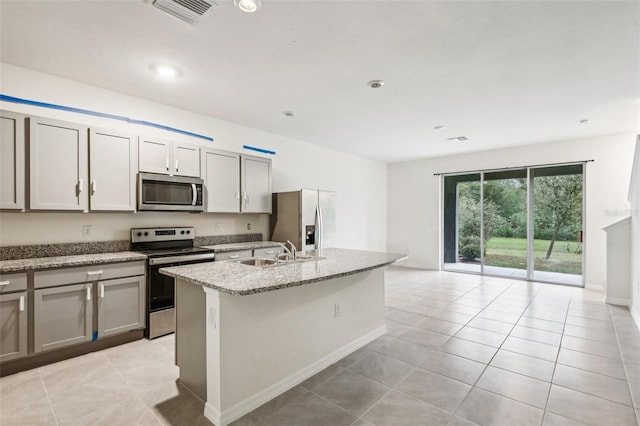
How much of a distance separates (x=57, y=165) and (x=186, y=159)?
1.22m

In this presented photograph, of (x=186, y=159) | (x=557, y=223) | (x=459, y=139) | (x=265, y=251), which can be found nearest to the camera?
(x=186, y=159)

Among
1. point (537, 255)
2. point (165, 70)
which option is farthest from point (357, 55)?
point (537, 255)

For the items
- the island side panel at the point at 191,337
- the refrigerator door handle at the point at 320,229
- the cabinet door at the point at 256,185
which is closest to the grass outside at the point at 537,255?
the refrigerator door handle at the point at 320,229

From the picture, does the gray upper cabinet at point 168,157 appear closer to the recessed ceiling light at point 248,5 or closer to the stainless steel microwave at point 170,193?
the stainless steel microwave at point 170,193

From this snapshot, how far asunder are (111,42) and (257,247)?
8.46 ft

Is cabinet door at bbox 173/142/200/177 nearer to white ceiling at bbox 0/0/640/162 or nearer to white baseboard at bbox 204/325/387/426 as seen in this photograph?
white ceiling at bbox 0/0/640/162

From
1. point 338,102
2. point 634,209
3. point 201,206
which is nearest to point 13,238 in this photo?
point 201,206

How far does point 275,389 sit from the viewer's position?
87.0 inches

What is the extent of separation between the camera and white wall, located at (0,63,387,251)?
2934mm

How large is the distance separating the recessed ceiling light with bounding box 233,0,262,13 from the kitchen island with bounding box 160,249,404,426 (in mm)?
1788

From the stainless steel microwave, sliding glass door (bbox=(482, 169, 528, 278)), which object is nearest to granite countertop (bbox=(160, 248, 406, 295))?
the stainless steel microwave

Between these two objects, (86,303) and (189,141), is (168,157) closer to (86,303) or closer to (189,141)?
(189,141)

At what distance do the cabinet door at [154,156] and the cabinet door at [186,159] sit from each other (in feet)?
0.26

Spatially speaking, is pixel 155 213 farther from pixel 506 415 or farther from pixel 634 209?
pixel 634 209
